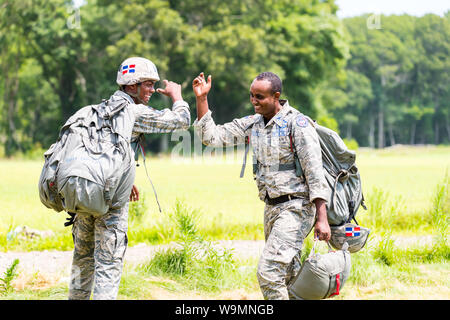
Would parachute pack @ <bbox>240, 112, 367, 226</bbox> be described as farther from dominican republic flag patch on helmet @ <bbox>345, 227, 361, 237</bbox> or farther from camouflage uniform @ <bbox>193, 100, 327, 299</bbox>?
camouflage uniform @ <bbox>193, 100, 327, 299</bbox>

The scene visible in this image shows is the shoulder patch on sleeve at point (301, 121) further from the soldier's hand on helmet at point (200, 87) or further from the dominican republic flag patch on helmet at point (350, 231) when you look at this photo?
the dominican republic flag patch on helmet at point (350, 231)

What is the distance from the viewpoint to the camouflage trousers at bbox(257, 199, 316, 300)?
4441mm

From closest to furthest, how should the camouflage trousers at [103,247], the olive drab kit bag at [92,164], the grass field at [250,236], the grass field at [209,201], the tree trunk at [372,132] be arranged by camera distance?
the olive drab kit bag at [92,164]
the camouflage trousers at [103,247]
the grass field at [250,236]
the grass field at [209,201]
the tree trunk at [372,132]

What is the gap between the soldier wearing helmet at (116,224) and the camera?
440cm

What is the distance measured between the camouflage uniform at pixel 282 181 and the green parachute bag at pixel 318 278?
0.13 m

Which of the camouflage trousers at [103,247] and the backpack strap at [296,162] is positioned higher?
the backpack strap at [296,162]

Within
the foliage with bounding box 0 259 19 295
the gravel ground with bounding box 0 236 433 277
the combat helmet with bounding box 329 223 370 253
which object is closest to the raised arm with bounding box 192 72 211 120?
the combat helmet with bounding box 329 223 370 253

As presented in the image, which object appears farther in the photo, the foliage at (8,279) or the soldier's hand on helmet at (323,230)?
the foliage at (8,279)

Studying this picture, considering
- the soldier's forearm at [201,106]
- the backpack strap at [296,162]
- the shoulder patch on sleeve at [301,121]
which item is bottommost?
the backpack strap at [296,162]

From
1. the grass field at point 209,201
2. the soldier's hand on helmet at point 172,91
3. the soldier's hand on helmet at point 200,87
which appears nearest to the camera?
the soldier's hand on helmet at point 172,91

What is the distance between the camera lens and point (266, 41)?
4059cm

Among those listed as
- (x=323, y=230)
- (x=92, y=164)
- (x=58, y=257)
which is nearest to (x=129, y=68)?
(x=92, y=164)

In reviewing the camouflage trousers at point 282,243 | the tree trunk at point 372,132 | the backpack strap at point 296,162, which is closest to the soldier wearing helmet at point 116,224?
the backpack strap at point 296,162
